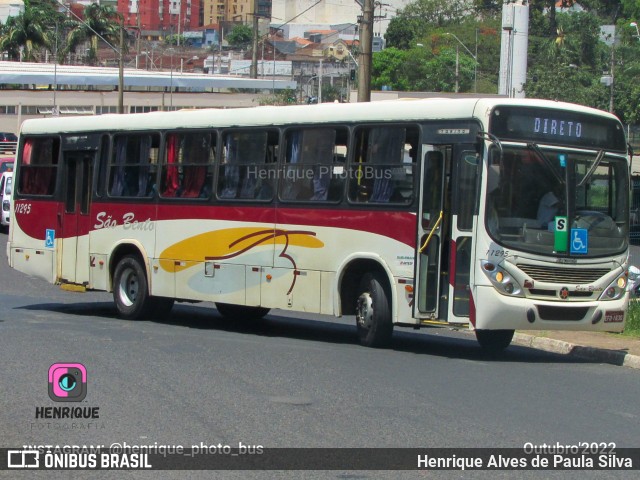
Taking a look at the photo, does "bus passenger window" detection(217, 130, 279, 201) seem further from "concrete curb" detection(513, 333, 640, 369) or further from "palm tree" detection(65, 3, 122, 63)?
"palm tree" detection(65, 3, 122, 63)

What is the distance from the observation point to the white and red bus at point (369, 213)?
1291cm

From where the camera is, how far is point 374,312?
1399cm

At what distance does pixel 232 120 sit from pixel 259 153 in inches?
29.5

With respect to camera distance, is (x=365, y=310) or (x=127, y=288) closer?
(x=365, y=310)

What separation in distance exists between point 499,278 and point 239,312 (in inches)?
257

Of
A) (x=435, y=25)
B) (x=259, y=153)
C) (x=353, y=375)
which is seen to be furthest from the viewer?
(x=435, y=25)

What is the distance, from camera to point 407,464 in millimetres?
7902

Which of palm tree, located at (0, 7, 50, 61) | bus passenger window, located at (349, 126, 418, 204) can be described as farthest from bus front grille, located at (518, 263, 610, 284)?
palm tree, located at (0, 7, 50, 61)

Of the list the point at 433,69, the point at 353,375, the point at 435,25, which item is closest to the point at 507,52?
the point at 433,69

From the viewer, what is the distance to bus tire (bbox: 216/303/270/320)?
59.6 ft

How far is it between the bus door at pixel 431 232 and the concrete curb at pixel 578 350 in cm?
221

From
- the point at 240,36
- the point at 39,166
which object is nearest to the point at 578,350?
the point at 39,166

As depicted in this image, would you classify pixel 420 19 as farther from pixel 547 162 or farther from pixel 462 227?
pixel 462 227

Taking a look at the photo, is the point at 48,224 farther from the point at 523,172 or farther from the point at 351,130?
the point at 523,172
